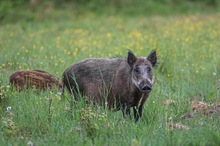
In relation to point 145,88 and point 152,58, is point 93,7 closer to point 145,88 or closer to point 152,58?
point 152,58

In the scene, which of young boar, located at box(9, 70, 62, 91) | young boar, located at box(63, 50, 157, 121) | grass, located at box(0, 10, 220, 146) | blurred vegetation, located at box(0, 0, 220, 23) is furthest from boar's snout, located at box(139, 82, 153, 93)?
blurred vegetation, located at box(0, 0, 220, 23)

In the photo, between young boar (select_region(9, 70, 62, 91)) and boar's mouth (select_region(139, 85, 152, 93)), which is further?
young boar (select_region(9, 70, 62, 91))

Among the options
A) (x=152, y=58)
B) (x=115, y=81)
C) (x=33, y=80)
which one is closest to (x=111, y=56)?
(x=33, y=80)

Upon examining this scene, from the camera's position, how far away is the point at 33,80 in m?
9.85

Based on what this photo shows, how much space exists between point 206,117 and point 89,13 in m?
15.3

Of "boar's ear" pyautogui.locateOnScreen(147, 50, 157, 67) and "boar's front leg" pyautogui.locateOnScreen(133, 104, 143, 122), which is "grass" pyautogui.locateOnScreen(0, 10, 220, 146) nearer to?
"boar's front leg" pyautogui.locateOnScreen(133, 104, 143, 122)

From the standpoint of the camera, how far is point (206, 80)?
10.1m

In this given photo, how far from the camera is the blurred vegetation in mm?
22219

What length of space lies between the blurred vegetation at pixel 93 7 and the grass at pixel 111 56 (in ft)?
3.87

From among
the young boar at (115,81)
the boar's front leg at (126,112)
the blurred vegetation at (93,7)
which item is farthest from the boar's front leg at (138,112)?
the blurred vegetation at (93,7)

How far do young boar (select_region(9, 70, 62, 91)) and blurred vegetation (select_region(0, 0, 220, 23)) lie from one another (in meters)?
12.1

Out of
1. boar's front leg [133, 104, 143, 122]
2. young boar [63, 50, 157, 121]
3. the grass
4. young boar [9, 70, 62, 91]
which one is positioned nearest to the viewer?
the grass

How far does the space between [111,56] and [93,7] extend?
11.7m

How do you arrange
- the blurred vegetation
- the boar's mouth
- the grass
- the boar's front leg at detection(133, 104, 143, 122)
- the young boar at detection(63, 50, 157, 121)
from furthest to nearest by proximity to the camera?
the blurred vegetation < the boar's front leg at detection(133, 104, 143, 122) < the young boar at detection(63, 50, 157, 121) < the boar's mouth < the grass
